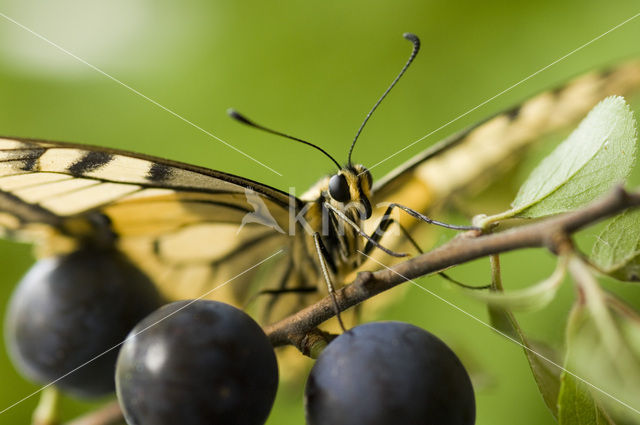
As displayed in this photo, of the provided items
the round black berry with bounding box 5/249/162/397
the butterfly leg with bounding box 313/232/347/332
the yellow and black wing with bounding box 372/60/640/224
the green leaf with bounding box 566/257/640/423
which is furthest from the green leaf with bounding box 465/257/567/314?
the round black berry with bounding box 5/249/162/397

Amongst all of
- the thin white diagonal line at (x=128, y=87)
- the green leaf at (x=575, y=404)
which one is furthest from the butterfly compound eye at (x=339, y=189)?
the thin white diagonal line at (x=128, y=87)

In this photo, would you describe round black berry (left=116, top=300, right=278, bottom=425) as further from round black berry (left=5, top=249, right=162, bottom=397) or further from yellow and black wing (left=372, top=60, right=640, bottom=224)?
yellow and black wing (left=372, top=60, right=640, bottom=224)

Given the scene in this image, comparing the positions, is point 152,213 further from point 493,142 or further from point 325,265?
point 493,142

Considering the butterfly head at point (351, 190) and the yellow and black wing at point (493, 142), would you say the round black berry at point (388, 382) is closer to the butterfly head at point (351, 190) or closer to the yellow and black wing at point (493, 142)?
the butterfly head at point (351, 190)

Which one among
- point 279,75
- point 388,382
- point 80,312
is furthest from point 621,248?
point 279,75

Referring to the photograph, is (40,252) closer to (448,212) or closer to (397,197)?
(397,197)

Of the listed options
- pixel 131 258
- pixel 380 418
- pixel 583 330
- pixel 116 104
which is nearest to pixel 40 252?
pixel 131 258
